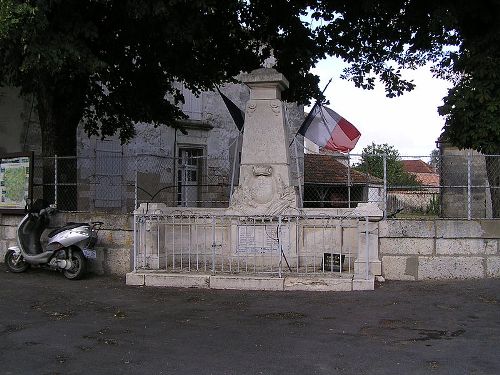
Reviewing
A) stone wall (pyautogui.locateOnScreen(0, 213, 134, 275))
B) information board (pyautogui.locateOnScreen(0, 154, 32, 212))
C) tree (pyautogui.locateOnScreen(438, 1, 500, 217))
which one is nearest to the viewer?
tree (pyautogui.locateOnScreen(438, 1, 500, 217))

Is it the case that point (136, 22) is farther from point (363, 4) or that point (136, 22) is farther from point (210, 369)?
point (210, 369)

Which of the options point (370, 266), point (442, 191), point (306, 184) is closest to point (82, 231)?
point (370, 266)

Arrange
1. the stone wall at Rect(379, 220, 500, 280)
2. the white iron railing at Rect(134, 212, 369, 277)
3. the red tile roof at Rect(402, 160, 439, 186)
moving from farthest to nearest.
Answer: the red tile roof at Rect(402, 160, 439, 186) → the stone wall at Rect(379, 220, 500, 280) → the white iron railing at Rect(134, 212, 369, 277)

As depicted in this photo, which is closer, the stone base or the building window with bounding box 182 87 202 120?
the stone base

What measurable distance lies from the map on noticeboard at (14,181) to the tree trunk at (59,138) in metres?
0.40

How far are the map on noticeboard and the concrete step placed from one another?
3.71 metres

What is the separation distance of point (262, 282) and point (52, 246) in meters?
3.75

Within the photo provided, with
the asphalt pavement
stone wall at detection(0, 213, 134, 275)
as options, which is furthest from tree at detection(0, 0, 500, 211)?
the asphalt pavement

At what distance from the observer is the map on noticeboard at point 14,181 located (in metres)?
11.2

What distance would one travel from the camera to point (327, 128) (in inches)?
539

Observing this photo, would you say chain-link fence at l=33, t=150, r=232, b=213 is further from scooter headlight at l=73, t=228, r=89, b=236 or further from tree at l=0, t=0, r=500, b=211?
scooter headlight at l=73, t=228, r=89, b=236

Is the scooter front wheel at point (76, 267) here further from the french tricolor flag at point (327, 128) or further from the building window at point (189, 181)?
the french tricolor flag at point (327, 128)

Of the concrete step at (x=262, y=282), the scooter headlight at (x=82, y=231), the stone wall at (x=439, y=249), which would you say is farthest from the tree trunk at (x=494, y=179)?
the scooter headlight at (x=82, y=231)

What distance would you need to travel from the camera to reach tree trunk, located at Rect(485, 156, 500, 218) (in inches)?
397
